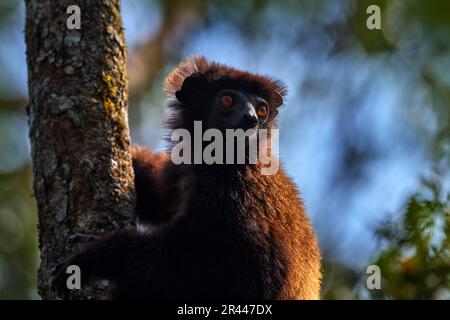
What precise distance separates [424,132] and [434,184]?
25.4ft

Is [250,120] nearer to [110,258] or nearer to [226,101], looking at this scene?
[226,101]

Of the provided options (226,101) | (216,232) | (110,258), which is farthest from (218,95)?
(110,258)

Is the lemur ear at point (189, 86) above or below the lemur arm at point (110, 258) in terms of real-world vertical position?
above

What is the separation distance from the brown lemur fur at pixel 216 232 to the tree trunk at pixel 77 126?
24 centimetres

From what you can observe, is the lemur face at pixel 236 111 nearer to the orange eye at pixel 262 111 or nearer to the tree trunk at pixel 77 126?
the orange eye at pixel 262 111

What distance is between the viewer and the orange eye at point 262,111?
738cm

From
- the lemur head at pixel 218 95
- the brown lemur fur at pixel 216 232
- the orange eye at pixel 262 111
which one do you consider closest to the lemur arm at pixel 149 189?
the brown lemur fur at pixel 216 232

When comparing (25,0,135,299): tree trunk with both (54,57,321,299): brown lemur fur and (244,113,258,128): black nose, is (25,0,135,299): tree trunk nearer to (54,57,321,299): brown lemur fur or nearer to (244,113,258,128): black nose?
(54,57,321,299): brown lemur fur

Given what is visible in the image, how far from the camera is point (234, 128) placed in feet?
23.2

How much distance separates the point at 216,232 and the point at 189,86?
1.90m

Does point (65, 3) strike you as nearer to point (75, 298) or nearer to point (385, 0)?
point (75, 298)

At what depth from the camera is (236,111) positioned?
711cm
